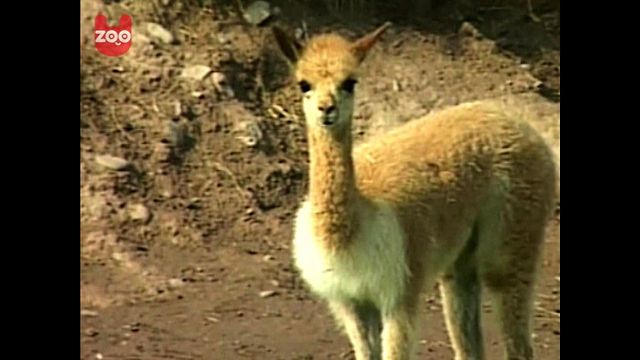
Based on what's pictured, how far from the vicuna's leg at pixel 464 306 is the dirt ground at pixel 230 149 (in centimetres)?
14

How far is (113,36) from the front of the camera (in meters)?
3.66

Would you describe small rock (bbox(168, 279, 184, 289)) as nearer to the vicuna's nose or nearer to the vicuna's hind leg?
the vicuna's hind leg

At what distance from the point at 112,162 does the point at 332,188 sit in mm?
1088

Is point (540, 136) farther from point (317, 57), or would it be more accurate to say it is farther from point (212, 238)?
point (212, 238)

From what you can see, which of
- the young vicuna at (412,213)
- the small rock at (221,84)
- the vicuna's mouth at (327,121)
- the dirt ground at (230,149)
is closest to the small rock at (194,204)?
the dirt ground at (230,149)

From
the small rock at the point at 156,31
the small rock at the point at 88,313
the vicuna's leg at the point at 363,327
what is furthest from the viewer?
the small rock at the point at 156,31

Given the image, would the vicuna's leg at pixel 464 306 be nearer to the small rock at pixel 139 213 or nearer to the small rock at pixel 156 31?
the small rock at pixel 139 213

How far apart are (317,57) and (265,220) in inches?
37.8

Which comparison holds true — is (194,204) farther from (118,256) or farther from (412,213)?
(412,213)

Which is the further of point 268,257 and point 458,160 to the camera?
A: point 268,257

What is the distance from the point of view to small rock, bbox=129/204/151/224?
12.5 feet

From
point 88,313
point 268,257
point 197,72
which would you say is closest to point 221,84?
point 197,72

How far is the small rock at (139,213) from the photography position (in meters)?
3.80

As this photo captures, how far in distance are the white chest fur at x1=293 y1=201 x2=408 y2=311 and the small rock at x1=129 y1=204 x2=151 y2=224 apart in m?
0.83
